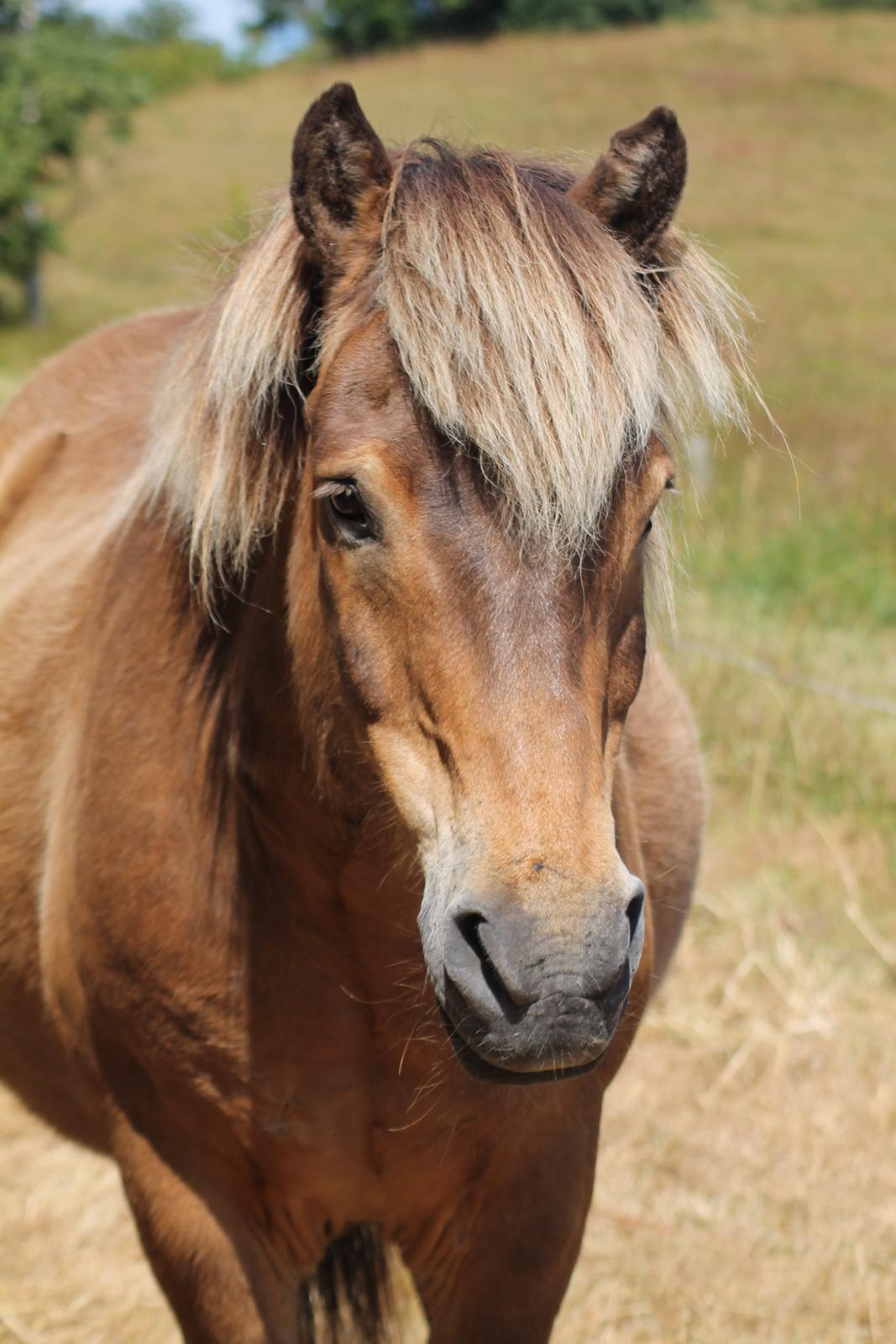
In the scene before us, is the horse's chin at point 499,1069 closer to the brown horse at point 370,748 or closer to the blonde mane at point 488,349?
the brown horse at point 370,748

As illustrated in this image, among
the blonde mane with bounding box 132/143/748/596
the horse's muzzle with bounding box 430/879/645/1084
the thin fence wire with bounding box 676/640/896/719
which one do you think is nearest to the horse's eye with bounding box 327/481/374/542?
the blonde mane with bounding box 132/143/748/596

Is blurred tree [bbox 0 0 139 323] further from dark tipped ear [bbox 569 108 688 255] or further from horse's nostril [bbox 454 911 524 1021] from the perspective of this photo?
horse's nostril [bbox 454 911 524 1021]

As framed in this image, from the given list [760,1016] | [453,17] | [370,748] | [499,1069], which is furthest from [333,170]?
[453,17]

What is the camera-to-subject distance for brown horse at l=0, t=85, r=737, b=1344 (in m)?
1.55

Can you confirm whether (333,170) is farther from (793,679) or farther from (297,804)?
(793,679)

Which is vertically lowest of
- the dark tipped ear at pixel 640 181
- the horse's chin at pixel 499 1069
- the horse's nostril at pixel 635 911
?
the horse's chin at pixel 499 1069

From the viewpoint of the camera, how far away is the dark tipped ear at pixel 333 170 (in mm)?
1788

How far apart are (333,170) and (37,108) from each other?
19906 mm

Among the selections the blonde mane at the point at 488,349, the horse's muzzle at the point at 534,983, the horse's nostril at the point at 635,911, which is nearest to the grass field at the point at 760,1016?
the blonde mane at the point at 488,349

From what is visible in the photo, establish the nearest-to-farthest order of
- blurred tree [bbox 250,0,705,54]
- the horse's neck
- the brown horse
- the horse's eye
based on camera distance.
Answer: the brown horse → the horse's eye → the horse's neck → blurred tree [bbox 250,0,705,54]

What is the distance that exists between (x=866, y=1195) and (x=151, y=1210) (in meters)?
2.13

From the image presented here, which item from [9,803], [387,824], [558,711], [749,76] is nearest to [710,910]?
[9,803]

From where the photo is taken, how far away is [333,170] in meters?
1.83

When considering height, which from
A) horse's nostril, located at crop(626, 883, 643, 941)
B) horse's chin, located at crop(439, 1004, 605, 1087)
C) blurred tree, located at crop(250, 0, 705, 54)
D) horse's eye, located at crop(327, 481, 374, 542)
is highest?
horse's eye, located at crop(327, 481, 374, 542)
